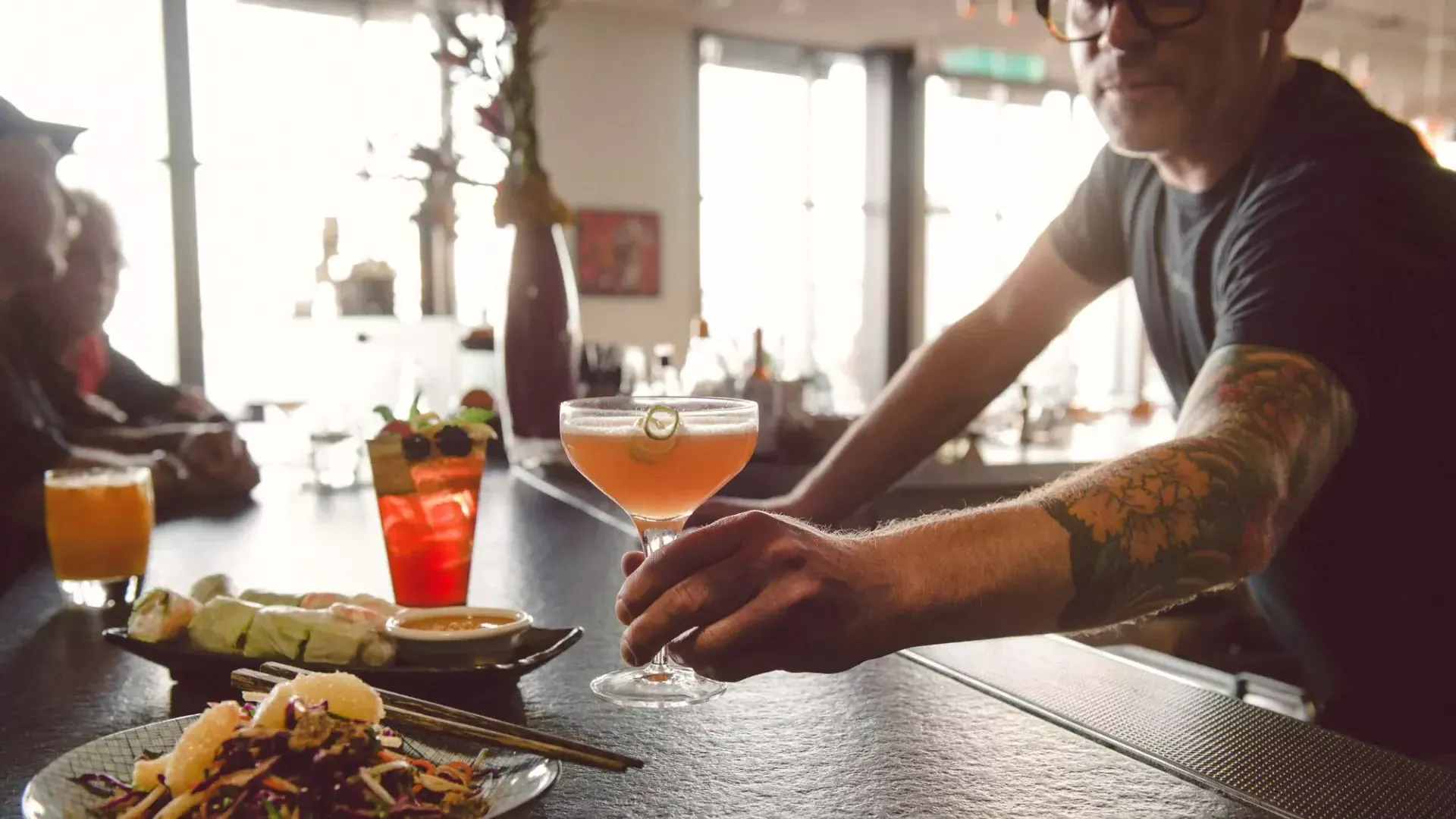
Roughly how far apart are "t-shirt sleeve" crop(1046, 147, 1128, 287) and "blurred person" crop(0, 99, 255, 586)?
64.2 inches

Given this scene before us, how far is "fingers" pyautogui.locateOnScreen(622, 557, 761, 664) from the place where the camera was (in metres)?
0.64

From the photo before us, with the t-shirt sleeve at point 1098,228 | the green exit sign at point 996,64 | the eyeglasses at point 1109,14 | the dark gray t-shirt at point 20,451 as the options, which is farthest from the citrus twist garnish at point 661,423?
the green exit sign at point 996,64

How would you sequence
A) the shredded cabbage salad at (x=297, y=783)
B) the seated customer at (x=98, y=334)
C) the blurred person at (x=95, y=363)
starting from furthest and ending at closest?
the seated customer at (x=98, y=334) → the blurred person at (x=95, y=363) → the shredded cabbage salad at (x=297, y=783)

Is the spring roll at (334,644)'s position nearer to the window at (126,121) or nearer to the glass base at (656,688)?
the glass base at (656,688)

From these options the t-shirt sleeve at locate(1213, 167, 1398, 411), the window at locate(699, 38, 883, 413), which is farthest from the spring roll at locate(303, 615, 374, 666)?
the window at locate(699, 38, 883, 413)

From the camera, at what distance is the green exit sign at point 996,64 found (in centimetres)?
893

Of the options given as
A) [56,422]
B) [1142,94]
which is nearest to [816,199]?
[56,422]

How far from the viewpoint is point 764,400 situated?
2.36 metres

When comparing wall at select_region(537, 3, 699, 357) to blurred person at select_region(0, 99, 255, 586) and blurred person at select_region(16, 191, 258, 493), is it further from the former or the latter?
blurred person at select_region(0, 99, 255, 586)

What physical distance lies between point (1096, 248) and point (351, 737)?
56.7 inches

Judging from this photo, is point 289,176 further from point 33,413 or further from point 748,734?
point 748,734

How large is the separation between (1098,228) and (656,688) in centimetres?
117

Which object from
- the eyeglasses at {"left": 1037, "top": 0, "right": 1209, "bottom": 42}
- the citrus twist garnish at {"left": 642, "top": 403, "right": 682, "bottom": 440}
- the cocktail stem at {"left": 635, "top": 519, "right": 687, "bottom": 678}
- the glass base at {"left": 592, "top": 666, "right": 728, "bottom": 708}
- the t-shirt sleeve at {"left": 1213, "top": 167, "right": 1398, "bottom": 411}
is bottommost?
the glass base at {"left": 592, "top": 666, "right": 728, "bottom": 708}

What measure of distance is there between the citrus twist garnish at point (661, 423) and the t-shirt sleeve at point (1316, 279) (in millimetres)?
566
